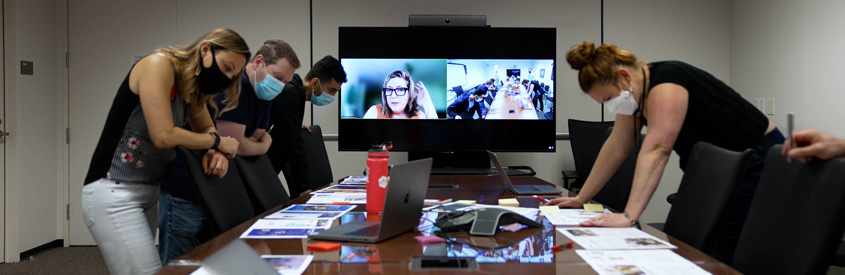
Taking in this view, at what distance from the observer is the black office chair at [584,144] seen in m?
4.50

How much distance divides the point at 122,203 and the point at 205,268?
78 centimetres

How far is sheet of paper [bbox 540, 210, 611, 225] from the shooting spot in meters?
1.92

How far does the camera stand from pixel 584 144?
4562 millimetres

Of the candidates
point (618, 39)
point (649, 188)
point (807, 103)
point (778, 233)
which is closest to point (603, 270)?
point (778, 233)

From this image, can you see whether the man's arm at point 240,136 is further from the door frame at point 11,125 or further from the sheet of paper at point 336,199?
the door frame at point 11,125

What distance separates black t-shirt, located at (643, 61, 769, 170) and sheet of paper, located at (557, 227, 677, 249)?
0.58 metres

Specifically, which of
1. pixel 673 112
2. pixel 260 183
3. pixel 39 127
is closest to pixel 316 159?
pixel 260 183

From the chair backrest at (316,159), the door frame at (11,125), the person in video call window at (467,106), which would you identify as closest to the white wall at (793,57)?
the person in video call window at (467,106)

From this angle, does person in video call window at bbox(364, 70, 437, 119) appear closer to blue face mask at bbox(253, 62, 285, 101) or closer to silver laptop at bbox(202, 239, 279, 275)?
blue face mask at bbox(253, 62, 285, 101)

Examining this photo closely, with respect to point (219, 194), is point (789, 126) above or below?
above

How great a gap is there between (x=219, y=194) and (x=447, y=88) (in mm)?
2942

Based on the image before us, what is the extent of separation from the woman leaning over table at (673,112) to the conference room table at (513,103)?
2408mm

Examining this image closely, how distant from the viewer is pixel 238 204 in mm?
2064

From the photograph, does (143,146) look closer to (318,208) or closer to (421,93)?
(318,208)
